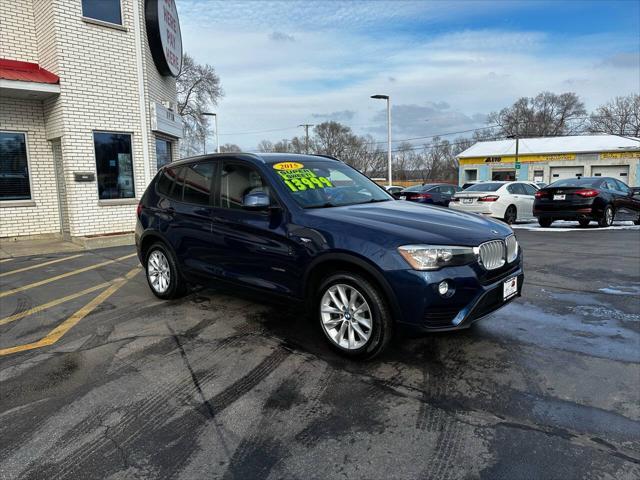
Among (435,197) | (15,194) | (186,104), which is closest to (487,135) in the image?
(186,104)

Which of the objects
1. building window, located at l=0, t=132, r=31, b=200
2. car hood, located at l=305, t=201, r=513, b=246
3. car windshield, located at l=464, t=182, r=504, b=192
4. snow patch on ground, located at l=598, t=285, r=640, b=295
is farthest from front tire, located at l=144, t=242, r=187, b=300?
car windshield, located at l=464, t=182, r=504, b=192

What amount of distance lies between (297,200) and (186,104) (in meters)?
45.5

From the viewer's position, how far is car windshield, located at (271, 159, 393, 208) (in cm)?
431

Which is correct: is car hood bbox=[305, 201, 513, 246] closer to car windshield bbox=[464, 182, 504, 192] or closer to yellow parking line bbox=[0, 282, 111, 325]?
yellow parking line bbox=[0, 282, 111, 325]

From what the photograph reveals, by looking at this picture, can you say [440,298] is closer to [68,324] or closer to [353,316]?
[353,316]

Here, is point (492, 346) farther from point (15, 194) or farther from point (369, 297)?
point (15, 194)

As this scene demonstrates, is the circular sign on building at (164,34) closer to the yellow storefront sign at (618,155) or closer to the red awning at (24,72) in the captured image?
the red awning at (24,72)

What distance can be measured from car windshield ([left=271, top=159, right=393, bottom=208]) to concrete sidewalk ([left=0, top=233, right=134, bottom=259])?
22.9ft

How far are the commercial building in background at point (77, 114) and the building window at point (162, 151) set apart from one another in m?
0.57

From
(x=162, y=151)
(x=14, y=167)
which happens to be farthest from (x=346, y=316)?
(x=162, y=151)

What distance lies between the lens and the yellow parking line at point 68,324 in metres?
4.26

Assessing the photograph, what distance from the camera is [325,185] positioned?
4605mm

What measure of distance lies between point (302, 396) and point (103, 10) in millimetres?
10505

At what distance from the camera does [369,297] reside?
355cm
